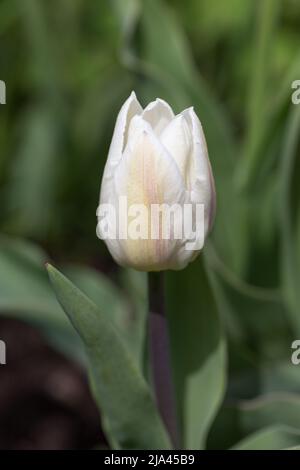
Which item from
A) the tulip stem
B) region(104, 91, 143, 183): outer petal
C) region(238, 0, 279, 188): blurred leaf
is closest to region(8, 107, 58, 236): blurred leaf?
region(238, 0, 279, 188): blurred leaf

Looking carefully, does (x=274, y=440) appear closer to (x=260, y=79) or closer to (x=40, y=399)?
(x=260, y=79)

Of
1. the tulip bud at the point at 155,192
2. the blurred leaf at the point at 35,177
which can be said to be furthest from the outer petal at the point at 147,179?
the blurred leaf at the point at 35,177

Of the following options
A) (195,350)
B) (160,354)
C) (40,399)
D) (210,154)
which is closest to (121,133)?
(160,354)

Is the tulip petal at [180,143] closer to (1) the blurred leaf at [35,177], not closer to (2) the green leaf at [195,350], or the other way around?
(2) the green leaf at [195,350]

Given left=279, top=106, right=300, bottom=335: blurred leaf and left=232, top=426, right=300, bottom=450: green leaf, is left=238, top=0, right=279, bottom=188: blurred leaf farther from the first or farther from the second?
left=232, top=426, right=300, bottom=450: green leaf
